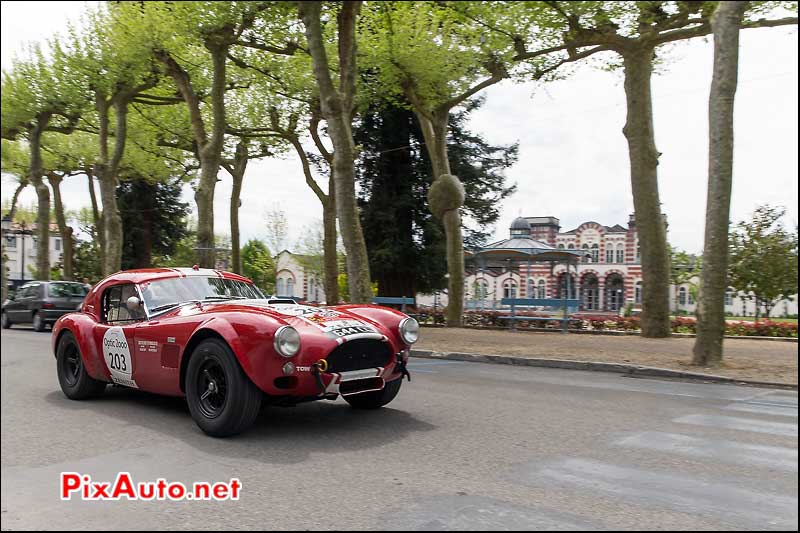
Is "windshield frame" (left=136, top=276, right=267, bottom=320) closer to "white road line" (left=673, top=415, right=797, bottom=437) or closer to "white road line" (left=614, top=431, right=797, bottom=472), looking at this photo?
"white road line" (left=614, top=431, right=797, bottom=472)

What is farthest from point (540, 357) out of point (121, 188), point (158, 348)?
point (121, 188)

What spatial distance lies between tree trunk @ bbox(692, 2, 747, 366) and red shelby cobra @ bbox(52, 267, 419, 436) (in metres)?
6.93

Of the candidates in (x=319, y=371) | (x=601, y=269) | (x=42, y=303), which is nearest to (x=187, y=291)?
(x=319, y=371)

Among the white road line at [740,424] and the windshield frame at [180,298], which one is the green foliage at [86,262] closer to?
the windshield frame at [180,298]

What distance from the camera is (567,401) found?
8250 mm

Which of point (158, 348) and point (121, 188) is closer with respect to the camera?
point (158, 348)

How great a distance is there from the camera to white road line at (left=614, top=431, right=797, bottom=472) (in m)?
5.25

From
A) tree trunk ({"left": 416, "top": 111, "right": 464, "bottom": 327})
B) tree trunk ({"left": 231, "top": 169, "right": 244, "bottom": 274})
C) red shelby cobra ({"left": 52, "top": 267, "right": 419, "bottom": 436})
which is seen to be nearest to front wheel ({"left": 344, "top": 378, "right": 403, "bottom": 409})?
red shelby cobra ({"left": 52, "top": 267, "right": 419, "bottom": 436})

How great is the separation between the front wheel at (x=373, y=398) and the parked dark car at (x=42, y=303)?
1559 cm

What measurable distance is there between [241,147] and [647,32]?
19481mm

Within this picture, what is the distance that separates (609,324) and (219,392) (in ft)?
66.7

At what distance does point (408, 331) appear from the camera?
22.9 feet

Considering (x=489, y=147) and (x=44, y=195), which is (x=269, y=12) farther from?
(x=44, y=195)

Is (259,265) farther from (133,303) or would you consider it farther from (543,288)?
(133,303)
